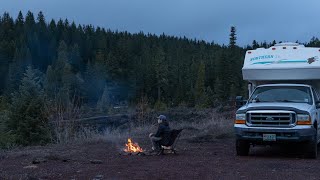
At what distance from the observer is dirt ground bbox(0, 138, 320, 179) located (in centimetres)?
938

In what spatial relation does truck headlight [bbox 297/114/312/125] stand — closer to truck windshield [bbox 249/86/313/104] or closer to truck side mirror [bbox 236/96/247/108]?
truck windshield [bbox 249/86/313/104]

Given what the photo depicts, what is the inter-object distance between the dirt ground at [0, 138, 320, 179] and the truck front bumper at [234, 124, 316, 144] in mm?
500

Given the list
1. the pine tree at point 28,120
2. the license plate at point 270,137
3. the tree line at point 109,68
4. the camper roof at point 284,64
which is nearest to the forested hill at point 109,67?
the tree line at point 109,68

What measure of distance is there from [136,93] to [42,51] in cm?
3956

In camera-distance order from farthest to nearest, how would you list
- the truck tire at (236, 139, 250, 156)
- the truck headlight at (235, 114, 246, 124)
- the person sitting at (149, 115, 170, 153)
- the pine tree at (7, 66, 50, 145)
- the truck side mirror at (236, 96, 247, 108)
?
the pine tree at (7, 66, 50, 145) → the truck side mirror at (236, 96, 247, 108) → the person sitting at (149, 115, 170, 153) → the truck tire at (236, 139, 250, 156) → the truck headlight at (235, 114, 246, 124)

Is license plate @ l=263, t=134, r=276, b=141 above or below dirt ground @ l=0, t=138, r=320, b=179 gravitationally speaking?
above

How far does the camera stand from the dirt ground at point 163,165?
938 cm

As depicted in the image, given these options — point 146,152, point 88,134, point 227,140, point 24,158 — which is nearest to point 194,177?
point 146,152

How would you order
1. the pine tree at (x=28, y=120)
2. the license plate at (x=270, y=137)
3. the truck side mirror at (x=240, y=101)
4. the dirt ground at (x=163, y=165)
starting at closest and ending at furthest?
the dirt ground at (x=163, y=165), the license plate at (x=270, y=137), the truck side mirror at (x=240, y=101), the pine tree at (x=28, y=120)

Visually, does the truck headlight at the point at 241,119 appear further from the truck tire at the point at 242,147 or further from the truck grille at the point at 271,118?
the truck tire at the point at 242,147

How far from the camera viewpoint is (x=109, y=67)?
105312 mm

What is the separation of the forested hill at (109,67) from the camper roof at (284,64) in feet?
170

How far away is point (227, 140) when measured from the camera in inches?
676

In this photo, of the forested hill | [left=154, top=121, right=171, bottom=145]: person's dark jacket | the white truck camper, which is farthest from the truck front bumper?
the forested hill
